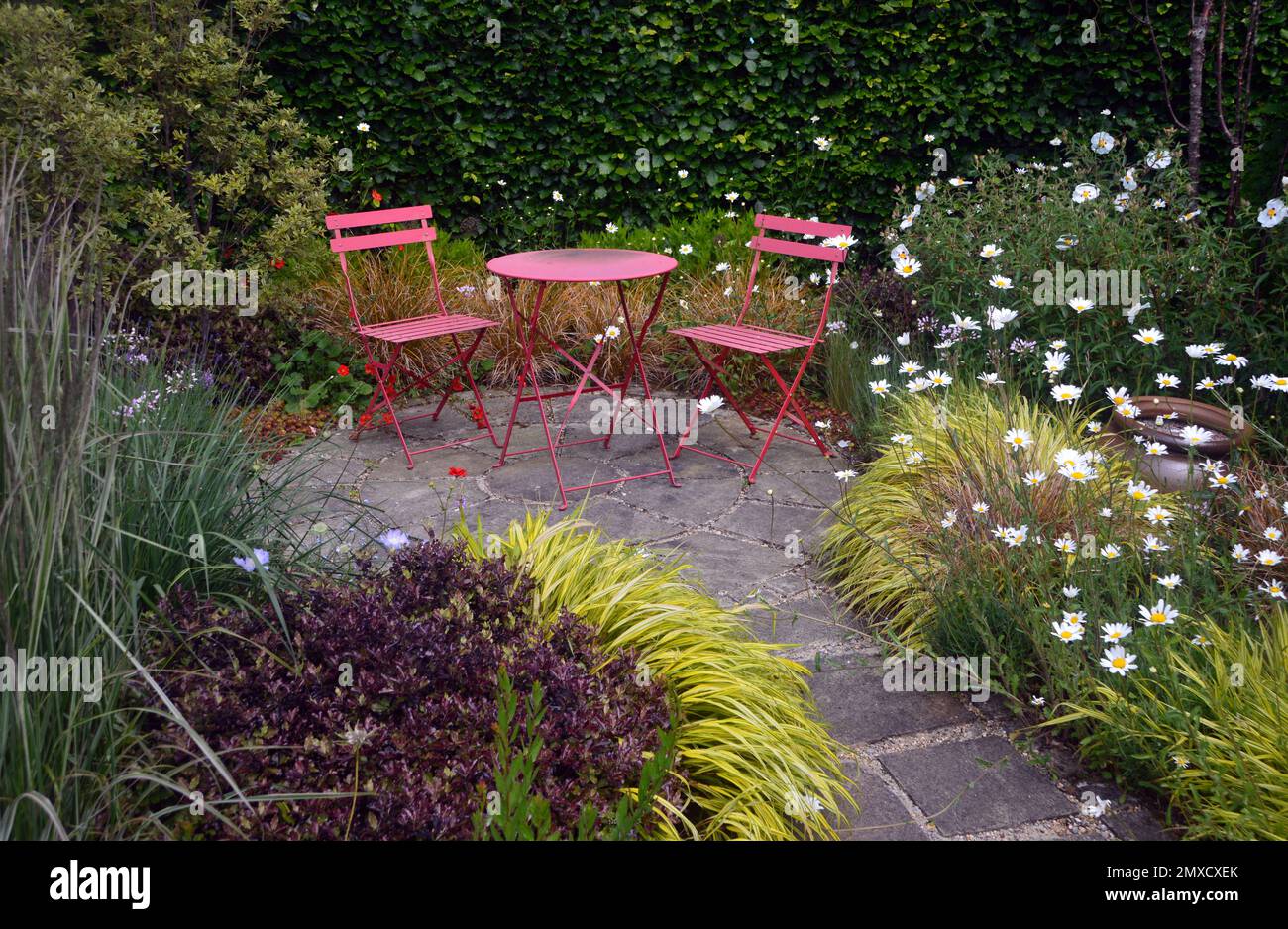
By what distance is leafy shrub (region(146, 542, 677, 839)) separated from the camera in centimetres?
196

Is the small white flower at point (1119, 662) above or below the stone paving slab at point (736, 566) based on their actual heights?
above

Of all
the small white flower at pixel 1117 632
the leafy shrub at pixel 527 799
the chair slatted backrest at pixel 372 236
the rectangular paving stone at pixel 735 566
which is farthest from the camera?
the chair slatted backrest at pixel 372 236

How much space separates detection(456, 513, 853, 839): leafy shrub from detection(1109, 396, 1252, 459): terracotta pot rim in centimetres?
185

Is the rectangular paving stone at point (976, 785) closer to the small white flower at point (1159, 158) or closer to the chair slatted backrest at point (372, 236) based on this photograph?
the chair slatted backrest at point (372, 236)

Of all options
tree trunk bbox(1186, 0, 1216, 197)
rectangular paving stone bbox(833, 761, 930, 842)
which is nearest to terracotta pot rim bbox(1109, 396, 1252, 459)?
rectangular paving stone bbox(833, 761, 930, 842)

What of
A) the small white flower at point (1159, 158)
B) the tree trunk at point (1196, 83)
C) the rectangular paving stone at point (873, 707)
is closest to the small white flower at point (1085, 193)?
the small white flower at point (1159, 158)

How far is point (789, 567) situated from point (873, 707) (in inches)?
37.9

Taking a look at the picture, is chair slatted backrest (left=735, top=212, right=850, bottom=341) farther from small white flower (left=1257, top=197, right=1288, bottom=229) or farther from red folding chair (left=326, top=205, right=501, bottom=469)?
small white flower (left=1257, top=197, right=1288, bottom=229)

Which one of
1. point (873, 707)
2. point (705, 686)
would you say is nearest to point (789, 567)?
point (873, 707)

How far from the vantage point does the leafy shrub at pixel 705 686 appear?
240cm

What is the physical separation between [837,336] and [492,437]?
1917mm

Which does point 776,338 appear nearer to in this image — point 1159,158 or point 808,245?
point 808,245

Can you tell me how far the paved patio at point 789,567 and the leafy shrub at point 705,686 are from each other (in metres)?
0.15

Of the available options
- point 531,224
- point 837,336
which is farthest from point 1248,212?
point 531,224
